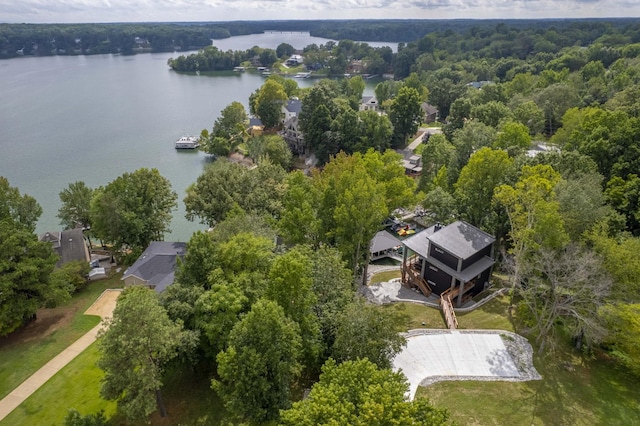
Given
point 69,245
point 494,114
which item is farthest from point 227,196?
A: point 494,114

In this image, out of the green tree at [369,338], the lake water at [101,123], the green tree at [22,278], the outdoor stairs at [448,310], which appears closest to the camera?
the green tree at [369,338]

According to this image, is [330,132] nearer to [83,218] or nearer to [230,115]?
[230,115]

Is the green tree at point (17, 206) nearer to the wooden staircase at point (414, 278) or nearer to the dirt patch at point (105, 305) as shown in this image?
the dirt patch at point (105, 305)

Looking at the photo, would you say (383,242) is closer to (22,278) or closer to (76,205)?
(22,278)

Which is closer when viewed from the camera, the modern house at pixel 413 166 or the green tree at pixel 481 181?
the green tree at pixel 481 181

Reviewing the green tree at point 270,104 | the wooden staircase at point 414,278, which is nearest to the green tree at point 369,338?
the wooden staircase at point 414,278

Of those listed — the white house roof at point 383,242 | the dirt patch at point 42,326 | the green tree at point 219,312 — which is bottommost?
the white house roof at point 383,242

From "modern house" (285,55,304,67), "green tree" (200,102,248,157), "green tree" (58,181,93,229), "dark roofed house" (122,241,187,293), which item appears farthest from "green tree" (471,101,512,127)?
"modern house" (285,55,304,67)

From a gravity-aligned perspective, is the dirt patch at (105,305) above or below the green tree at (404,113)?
below
